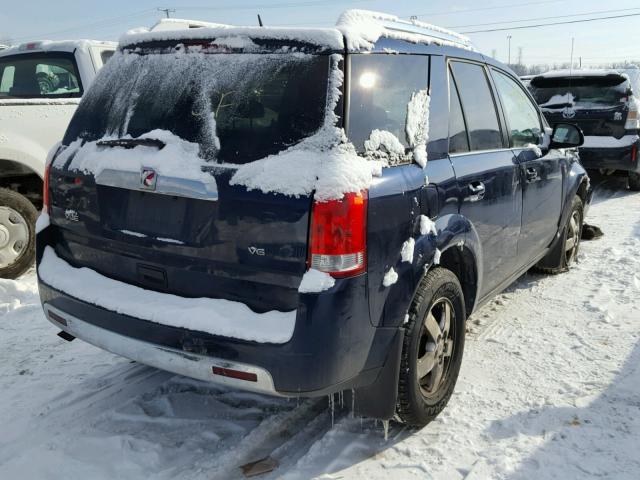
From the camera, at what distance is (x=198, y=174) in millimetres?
2371

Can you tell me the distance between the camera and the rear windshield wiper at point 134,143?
99.9 inches

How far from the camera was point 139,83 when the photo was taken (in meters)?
2.81

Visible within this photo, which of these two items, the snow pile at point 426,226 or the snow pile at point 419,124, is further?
the snow pile at point 419,124

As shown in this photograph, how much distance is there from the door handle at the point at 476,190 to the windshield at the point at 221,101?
3.97ft

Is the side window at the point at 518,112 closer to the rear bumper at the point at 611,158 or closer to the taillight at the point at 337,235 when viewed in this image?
the taillight at the point at 337,235

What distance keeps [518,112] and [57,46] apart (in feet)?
14.7

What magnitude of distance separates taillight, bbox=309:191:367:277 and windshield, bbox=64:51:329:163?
0.33 metres

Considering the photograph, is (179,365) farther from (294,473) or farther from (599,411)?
(599,411)

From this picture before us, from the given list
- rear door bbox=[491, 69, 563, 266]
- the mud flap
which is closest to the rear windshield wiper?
the mud flap

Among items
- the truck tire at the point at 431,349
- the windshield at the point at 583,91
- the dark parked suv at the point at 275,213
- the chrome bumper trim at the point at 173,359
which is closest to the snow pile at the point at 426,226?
the dark parked suv at the point at 275,213

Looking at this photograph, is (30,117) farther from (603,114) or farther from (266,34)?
(603,114)

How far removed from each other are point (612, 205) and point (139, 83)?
7.86m

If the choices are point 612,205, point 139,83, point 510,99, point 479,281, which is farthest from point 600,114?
point 139,83

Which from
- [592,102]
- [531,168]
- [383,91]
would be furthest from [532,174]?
[592,102]
